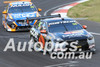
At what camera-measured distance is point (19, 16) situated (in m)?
19.6

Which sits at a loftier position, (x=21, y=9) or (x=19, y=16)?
(x=21, y=9)

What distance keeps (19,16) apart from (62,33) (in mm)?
7343

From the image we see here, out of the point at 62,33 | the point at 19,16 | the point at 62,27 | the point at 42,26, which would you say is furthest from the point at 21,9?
the point at 62,33

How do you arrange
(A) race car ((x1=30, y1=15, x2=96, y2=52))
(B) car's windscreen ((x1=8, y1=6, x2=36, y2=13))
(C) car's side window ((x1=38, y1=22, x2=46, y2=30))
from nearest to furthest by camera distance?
(A) race car ((x1=30, y1=15, x2=96, y2=52)), (C) car's side window ((x1=38, y1=22, x2=46, y2=30)), (B) car's windscreen ((x1=8, y1=6, x2=36, y2=13))

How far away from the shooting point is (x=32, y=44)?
14641mm

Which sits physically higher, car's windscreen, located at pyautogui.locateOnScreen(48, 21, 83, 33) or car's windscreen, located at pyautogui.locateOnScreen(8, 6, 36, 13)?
car's windscreen, located at pyautogui.locateOnScreen(48, 21, 83, 33)

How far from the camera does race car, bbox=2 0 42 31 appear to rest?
63.1 feet

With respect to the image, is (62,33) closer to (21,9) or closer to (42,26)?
(42,26)

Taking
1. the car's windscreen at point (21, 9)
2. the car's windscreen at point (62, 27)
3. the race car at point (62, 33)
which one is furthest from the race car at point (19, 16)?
the car's windscreen at point (62, 27)

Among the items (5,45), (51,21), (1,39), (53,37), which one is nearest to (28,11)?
(1,39)

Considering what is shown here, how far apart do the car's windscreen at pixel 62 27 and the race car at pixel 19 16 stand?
5.49m

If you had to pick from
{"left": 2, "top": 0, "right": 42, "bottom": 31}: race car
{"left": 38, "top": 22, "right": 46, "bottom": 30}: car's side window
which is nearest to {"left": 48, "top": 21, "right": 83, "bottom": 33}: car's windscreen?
{"left": 38, "top": 22, "right": 46, "bottom": 30}: car's side window

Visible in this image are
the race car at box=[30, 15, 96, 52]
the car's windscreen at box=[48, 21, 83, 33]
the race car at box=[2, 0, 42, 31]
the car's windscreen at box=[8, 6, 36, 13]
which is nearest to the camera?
the race car at box=[30, 15, 96, 52]

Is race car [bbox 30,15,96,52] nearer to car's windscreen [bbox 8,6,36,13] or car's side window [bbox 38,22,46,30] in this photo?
car's side window [bbox 38,22,46,30]
